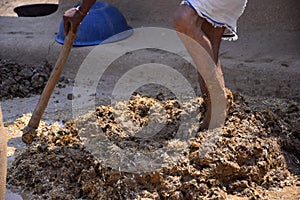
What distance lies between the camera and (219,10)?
10.9ft

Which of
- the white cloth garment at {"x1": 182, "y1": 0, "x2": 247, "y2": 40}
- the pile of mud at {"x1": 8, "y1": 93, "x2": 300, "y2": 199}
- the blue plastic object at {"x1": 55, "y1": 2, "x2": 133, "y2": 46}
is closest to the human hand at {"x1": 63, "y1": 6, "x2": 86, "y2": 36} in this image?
the pile of mud at {"x1": 8, "y1": 93, "x2": 300, "y2": 199}

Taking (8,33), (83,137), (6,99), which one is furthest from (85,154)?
(8,33)

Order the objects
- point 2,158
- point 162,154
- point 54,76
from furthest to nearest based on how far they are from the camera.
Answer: point 54,76 → point 162,154 → point 2,158

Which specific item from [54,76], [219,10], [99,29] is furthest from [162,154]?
[99,29]

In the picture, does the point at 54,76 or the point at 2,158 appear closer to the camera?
the point at 2,158

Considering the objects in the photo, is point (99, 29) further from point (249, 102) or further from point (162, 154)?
point (162, 154)

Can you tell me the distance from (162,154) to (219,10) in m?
0.87

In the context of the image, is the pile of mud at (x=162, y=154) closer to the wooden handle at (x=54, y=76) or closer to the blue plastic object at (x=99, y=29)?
the wooden handle at (x=54, y=76)

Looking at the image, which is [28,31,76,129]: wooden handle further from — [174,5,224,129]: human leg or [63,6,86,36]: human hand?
[174,5,224,129]: human leg

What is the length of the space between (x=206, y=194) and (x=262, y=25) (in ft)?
9.32

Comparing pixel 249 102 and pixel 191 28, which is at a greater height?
pixel 191 28

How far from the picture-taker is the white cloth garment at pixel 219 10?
329cm

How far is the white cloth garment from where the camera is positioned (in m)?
3.29

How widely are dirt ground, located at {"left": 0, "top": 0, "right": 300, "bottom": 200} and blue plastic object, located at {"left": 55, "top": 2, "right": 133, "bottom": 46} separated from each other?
14.3 inches
